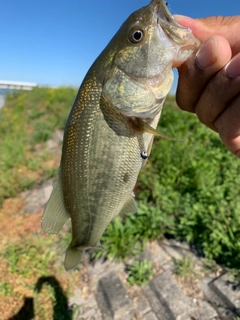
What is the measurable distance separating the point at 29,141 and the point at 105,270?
7347 millimetres

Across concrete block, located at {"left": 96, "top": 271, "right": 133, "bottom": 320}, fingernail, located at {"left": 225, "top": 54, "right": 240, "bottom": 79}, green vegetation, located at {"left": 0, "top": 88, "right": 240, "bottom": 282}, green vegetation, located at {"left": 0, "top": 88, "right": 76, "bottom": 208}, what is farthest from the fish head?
green vegetation, located at {"left": 0, "top": 88, "right": 76, "bottom": 208}

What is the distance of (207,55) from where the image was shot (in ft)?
4.84

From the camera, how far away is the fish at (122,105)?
5.17ft

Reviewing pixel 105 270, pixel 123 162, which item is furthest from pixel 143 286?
pixel 123 162

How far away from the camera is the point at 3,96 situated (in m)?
28.0

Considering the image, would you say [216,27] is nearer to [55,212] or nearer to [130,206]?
[130,206]

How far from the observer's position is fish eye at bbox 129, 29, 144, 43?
63.9 inches

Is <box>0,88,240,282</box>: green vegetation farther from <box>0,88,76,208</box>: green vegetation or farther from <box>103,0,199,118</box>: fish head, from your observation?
<box>103,0,199,118</box>: fish head

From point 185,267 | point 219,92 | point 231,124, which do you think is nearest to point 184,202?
point 185,267

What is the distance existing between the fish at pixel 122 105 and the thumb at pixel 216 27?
0.15 m

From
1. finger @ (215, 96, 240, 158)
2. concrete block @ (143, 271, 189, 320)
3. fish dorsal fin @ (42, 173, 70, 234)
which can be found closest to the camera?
finger @ (215, 96, 240, 158)

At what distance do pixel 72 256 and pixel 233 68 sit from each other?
1.67 meters

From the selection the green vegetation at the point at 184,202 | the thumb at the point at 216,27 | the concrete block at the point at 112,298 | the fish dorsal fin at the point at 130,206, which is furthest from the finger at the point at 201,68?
the concrete block at the point at 112,298

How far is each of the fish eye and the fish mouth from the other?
120 millimetres
